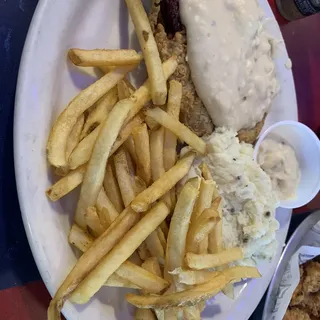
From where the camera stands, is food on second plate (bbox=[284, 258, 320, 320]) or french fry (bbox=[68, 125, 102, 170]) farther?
food on second plate (bbox=[284, 258, 320, 320])

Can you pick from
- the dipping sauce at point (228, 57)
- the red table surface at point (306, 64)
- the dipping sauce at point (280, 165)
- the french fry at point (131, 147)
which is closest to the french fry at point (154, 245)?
the french fry at point (131, 147)

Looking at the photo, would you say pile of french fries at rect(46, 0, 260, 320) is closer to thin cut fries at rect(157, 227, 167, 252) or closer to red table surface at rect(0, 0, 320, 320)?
thin cut fries at rect(157, 227, 167, 252)

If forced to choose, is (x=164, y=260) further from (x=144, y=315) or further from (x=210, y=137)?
(x=210, y=137)

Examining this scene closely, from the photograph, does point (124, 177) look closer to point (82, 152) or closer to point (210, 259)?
point (82, 152)

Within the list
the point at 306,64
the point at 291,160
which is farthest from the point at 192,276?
the point at 306,64

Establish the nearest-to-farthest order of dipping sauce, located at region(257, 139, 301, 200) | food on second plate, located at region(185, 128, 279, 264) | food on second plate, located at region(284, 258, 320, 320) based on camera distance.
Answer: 1. food on second plate, located at region(185, 128, 279, 264)
2. dipping sauce, located at region(257, 139, 301, 200)
3. food on second plate, located at region(284, 258, 320, 320)

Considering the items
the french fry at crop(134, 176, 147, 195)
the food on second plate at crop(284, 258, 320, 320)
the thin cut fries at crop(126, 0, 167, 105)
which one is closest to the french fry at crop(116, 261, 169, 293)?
the french fry at crop(134, 176, 147, 195)

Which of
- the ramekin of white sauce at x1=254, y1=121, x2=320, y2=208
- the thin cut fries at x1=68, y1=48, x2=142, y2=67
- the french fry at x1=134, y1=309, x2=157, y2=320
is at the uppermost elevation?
the thin cut fries at x1=68, y1=48, x2=142, y2=67
